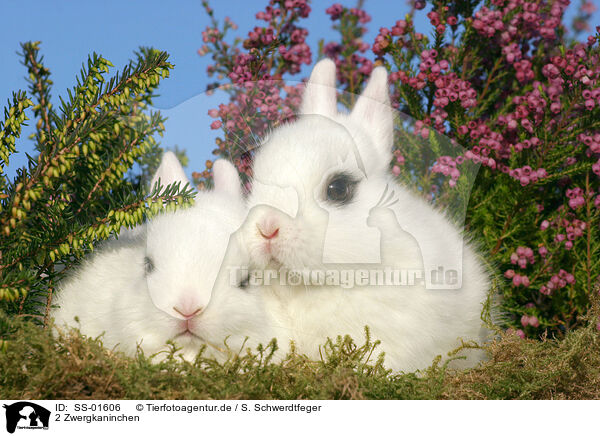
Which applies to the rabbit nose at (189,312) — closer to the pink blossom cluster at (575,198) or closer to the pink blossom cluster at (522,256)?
the pink blossom cluster at (522,256)

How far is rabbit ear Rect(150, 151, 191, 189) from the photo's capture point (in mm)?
2025

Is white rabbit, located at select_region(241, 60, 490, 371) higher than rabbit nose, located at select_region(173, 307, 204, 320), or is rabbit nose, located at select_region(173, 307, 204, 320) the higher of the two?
white rabbit, located at select_region(241, 60, 490, 371)

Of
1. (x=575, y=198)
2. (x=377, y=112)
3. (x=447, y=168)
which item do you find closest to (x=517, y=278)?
(x=575, y=198)

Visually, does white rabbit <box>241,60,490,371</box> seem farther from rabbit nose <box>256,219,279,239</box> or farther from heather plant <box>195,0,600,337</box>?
heather plant <box>195,0,600,337</box>

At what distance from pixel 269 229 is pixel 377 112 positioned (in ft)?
2.03

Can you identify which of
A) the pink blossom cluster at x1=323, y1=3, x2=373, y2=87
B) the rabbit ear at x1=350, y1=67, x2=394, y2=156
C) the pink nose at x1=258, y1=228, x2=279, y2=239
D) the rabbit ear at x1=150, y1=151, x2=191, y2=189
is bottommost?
the pink nose at x1=258, y1=228, x2=279, y2=239

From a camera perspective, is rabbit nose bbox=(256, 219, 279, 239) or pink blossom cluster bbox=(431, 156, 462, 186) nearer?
rabbit nose bbox=(256, 219, 279, 239)

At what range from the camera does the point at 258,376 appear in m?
1.72

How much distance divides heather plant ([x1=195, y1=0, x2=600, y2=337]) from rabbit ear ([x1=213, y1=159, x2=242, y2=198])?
1.48 ft

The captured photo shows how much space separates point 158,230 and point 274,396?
639mm
